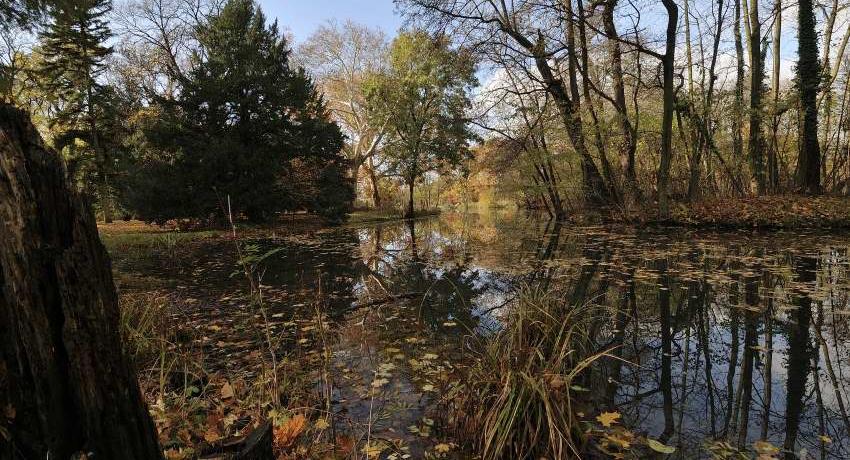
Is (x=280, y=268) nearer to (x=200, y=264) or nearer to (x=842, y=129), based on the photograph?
(x=200, y=264)

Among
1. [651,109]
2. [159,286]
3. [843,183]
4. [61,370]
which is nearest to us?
[61,370]

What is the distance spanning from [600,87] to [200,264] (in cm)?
1604

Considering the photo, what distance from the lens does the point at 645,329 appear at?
4.71 metres

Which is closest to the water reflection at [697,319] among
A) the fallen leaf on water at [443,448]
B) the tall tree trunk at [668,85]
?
the fallen leaf on water at [443,448]

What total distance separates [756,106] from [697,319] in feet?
44.5

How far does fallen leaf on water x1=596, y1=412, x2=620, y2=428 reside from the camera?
274 cm

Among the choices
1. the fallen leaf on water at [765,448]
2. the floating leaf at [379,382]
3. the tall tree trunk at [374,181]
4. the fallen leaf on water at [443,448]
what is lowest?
the fallen leaf on water at [765,448]

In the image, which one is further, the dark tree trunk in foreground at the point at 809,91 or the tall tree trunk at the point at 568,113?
the tall tree trunk at the point at 568,113

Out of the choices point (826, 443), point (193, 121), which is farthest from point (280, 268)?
point (193, 121)

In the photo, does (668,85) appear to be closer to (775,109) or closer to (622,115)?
(622,115)

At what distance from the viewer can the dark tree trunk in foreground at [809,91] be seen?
13.3m

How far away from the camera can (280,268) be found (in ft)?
31.1

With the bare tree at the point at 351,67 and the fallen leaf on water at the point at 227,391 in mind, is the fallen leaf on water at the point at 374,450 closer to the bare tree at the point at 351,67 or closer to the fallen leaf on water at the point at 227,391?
the fallen leaf on water at the point at 227,391

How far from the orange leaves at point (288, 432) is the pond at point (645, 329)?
0.29 metres
